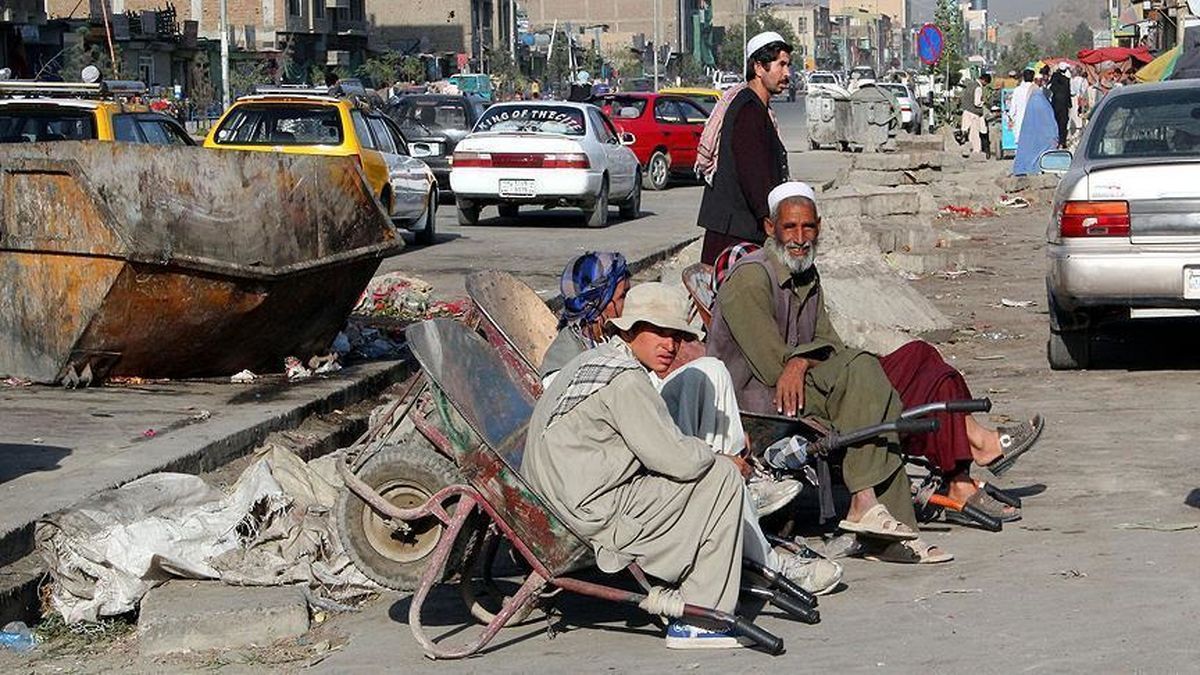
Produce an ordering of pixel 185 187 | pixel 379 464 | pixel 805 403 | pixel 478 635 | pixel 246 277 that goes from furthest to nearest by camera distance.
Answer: pixel 185 187 < pixel 246 277 < pixel 805 403 < pixel 379 464 < pixel 478 635

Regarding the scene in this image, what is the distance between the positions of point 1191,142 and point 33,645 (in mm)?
7493

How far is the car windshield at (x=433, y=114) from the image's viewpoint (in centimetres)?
2820

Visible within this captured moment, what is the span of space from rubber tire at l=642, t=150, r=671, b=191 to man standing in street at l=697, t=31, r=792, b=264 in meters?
23.7

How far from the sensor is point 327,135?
64.1ft

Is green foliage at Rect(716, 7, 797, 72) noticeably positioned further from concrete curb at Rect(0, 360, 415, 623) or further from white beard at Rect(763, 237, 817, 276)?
white beard at Rect(763, 237, 817, 276)

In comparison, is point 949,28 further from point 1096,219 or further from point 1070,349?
point 1096,219

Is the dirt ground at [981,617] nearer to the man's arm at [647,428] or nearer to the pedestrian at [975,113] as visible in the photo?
the man's arm at [647,428]

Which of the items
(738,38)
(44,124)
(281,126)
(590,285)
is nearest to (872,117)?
(281,126)

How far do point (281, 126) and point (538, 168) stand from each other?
4.20 m

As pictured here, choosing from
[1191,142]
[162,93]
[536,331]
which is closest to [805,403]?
[536,331]

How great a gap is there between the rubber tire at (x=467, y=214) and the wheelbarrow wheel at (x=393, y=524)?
17378 mm

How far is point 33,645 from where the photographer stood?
20.5 ft

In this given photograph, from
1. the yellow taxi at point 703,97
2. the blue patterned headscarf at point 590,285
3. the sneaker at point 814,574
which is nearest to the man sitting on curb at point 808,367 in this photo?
the sneaker at point 814,574

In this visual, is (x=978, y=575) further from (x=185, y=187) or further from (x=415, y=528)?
(x=185, y=187)
